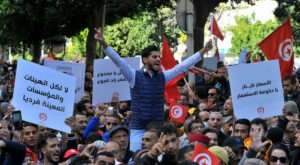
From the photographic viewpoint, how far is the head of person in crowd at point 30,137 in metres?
7.32

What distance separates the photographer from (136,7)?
75.7 ft

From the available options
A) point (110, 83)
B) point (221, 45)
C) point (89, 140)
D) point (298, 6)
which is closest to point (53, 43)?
point (298, 6)

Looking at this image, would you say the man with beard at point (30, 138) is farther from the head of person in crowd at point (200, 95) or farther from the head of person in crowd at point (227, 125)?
the head of person in crowd at point (200, 95)

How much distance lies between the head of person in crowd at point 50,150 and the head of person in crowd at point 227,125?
8.54ft

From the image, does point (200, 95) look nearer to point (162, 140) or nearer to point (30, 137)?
point (30, 137)

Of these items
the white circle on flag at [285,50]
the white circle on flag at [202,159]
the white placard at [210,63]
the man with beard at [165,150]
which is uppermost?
the white placard at [210,63]

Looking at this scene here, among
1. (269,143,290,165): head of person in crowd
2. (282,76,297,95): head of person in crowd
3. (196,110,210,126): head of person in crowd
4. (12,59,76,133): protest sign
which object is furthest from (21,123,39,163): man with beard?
(282,76,297,95): head of person in crowd

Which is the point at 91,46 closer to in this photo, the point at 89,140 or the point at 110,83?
the point at 110,83

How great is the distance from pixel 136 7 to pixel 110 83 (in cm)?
1327

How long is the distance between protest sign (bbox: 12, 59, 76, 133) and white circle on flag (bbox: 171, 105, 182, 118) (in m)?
1.58

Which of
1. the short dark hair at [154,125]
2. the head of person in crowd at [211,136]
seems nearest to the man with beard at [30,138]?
the short dark hair at [154,125]

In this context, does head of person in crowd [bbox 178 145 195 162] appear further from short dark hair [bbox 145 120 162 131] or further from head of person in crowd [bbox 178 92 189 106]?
head of person in crowd [bbox 178 92 189 106]

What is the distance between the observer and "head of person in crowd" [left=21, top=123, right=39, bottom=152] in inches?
288

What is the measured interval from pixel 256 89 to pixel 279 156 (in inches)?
102
